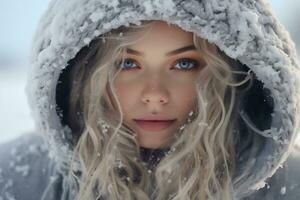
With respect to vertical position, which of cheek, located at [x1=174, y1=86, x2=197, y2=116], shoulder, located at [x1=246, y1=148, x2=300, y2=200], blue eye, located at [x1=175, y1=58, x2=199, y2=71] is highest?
blue eye, located at [x1=175, y1=58, x2=199, y2=71]

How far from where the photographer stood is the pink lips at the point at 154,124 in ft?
5.76

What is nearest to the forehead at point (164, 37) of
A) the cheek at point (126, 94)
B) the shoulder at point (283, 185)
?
the cheek at point (126, 94)

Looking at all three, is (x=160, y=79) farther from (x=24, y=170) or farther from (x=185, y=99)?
(x=24, y=170)

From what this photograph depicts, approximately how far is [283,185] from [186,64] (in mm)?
445

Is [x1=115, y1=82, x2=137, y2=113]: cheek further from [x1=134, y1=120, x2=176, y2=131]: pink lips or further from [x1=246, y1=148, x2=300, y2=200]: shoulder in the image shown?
[x1=246, y1=148, x2=300, y2=200]: shoulder

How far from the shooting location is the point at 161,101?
1.69 metres

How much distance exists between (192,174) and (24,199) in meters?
0.48

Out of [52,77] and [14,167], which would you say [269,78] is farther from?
[14,167]

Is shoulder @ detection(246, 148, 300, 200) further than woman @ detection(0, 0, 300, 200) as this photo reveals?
Yes

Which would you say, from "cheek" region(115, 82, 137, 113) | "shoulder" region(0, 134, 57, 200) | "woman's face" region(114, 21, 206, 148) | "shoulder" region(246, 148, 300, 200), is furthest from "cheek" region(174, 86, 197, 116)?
"shoulder" region(0, 134, 57, 200)

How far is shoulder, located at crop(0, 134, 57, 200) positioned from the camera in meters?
2.01

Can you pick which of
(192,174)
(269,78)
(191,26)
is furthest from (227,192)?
(191,26)

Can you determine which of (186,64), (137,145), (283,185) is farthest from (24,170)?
(283,185)

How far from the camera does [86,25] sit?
5.28 feet
